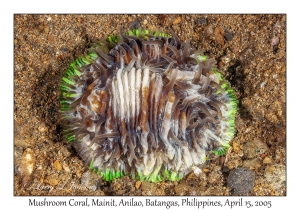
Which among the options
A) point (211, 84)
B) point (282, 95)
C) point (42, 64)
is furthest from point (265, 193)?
point (42, 64)

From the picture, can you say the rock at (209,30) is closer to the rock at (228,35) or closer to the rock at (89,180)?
the rock at (228,35)

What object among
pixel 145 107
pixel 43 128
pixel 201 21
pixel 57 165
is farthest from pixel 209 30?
pixel 57 165

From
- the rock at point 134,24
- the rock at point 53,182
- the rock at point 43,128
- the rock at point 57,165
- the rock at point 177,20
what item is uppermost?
the rock at point 177,20

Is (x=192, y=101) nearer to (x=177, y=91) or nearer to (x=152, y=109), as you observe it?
(x=177, y=91)

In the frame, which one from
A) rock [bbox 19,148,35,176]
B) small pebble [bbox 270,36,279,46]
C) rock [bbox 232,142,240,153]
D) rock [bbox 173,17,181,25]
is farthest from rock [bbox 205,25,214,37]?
rock [bbox 19,148,35,176]

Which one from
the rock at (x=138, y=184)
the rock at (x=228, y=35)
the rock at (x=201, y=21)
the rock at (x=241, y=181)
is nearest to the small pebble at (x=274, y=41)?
the rock at (x=228, y=35)

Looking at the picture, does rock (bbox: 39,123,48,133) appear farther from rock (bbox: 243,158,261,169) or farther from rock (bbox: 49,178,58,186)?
rock (bbox: 243,158,261,169)
